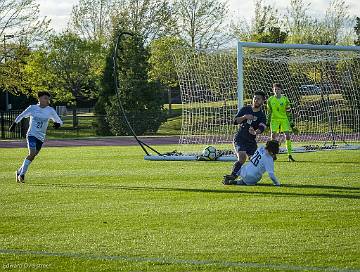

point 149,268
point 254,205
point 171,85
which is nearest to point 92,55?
point 171,85

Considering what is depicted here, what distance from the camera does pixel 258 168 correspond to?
45.7 feet

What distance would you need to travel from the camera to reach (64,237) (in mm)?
8984

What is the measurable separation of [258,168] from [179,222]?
14.1ft

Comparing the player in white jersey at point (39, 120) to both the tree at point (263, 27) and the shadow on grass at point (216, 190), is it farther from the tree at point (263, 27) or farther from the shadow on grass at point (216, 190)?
the tree at point (263, 27)

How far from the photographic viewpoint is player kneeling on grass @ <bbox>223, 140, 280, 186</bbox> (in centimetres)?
1366

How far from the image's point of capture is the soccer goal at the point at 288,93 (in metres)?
25.6

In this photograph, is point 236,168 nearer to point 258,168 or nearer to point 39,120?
point 258,168

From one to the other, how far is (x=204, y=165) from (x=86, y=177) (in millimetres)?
3742

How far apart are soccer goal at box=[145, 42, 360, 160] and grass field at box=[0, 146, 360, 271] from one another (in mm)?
8783

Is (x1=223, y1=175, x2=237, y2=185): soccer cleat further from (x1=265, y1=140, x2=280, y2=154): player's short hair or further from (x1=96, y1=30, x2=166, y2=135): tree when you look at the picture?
(x1=96, y1=30, x2=166, y2=135): tree

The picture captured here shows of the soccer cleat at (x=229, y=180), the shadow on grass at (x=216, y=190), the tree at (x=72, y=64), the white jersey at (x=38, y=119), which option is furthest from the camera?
the tree at (x=72, y=64)

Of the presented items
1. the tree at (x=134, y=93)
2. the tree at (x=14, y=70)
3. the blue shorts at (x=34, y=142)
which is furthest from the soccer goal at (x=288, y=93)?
the tree at (x=14, y=70)

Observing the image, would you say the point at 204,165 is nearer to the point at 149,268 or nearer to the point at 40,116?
the point at 40,116

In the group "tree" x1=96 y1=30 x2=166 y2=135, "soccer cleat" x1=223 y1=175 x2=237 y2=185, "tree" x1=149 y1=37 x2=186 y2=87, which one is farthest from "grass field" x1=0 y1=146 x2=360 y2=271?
"tree" x1=149 y1=37 x2=186 y2=87
